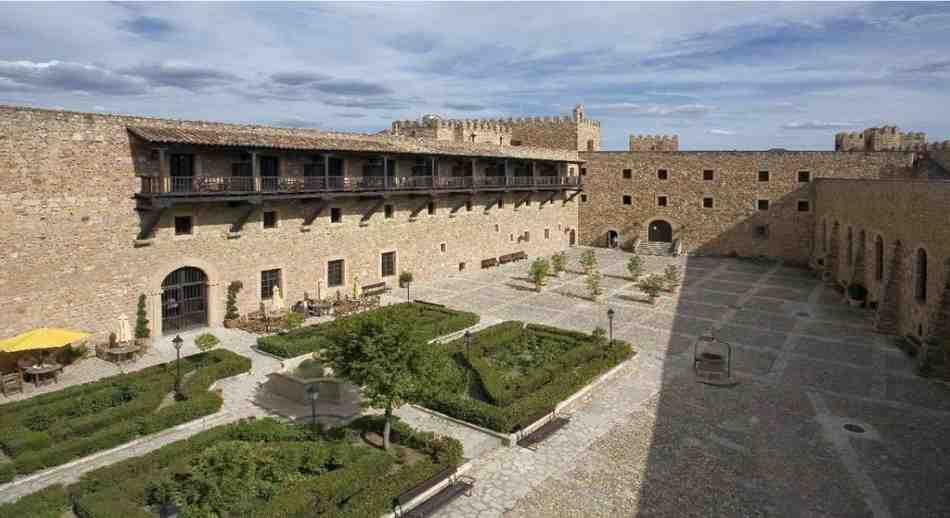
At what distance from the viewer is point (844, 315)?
25.9 meters

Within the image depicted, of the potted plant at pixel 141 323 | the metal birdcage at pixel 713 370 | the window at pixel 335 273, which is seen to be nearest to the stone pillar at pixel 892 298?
the metal birdcage at pixel 713 370

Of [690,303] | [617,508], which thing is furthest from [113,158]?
[690,303]

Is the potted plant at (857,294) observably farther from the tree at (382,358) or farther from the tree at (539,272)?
the tree at (382,358)

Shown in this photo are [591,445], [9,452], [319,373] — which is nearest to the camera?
[9,452]

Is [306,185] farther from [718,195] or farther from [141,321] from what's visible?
[718,195]

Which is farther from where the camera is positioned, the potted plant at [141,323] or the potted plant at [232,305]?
the potted plant at [232,305]

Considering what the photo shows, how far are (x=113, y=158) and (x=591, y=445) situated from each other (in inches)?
679

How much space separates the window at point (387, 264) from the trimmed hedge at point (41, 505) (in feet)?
62.8

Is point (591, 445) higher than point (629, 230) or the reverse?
the reverse

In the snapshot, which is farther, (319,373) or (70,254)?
(70,254)

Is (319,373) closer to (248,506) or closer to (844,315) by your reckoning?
(248,506)

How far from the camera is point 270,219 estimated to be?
24.5m

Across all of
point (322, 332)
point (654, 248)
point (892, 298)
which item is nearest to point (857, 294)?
point (892, 298)

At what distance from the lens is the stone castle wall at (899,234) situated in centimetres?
1938
